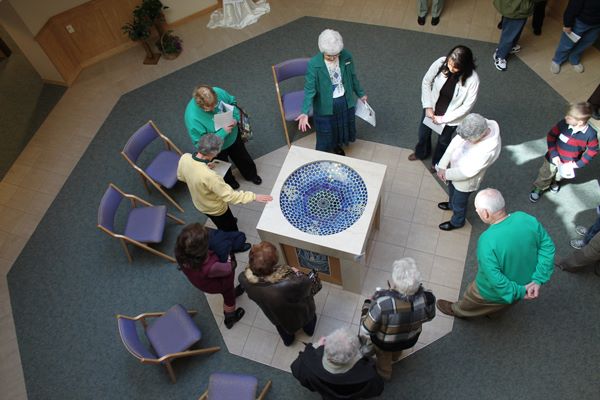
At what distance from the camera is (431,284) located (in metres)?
4.41

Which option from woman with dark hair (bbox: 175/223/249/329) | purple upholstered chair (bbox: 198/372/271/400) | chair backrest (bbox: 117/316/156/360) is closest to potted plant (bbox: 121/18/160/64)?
woman with dark hair (bbox: 175/223/249/329)

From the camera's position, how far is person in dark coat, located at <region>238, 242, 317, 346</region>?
9.82 feet

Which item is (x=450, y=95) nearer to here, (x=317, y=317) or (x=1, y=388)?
(x=317, y=317)

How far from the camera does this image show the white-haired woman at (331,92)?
4.26 meters

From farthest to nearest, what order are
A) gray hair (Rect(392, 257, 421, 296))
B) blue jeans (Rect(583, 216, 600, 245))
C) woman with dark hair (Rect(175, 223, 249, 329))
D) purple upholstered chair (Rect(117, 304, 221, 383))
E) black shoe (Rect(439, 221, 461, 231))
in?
black shoe (Rect(439, 221, 461, 231)) < blue jeans (Rect(583, 216, 600, 245)) < purple upholstered chair (Rect(117, 304, 221, 383)) < woman with dark hair (Rect(175, 223, 249, 329)) < gray hair (Rect(392, 257, 421, 296))

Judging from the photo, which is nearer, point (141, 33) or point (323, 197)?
point (323, 197)

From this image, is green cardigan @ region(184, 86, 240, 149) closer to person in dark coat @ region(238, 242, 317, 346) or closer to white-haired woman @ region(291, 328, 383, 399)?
person in dark coat @ region(238, 242, 317, 346)

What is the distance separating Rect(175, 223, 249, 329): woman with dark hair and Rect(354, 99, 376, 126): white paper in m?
2.02

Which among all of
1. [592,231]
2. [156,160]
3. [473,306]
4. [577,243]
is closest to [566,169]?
[592,231]

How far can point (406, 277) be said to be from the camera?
2.86m

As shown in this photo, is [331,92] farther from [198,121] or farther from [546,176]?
[546,176]

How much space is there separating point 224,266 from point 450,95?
2590mm

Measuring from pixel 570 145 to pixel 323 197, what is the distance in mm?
2387

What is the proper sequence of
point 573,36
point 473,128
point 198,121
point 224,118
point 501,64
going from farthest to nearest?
point 501,64 < point 573,36 < point 224,118 < point 198,121 < point 473,128
